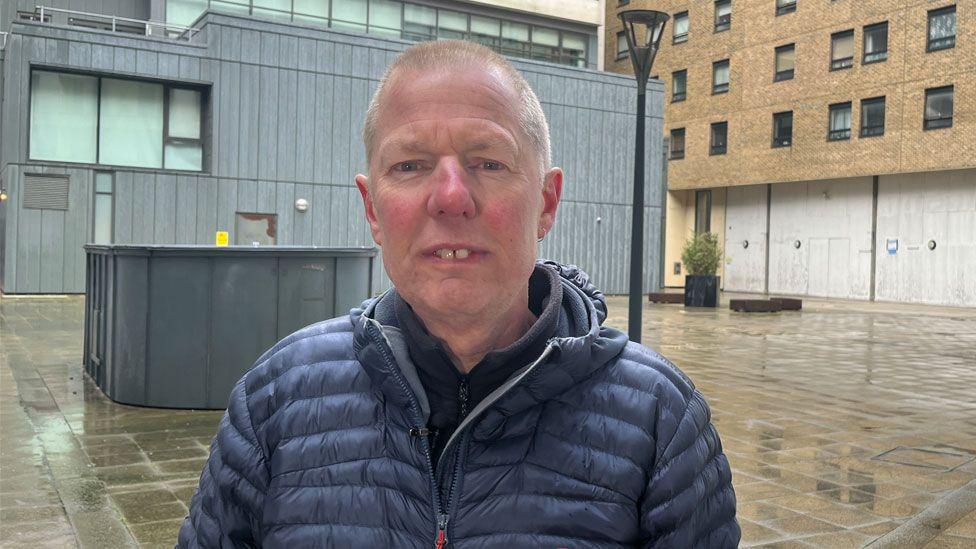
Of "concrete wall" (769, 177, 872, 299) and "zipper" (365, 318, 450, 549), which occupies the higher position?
"concrete wall" (769, 177, 872, 299)

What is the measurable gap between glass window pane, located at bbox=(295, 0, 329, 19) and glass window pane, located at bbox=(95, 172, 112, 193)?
8743mm

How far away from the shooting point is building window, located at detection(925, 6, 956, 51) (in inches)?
1280

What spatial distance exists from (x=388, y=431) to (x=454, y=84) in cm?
66

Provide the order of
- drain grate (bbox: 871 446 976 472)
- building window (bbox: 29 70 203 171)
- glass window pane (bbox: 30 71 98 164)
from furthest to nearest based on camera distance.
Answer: building window (bbox: 29 70 203 171) → glass window pane (bbox: 30 71 98 164) → drain grate (bbox: 871 446 976 472)

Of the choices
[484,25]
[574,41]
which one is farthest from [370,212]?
[574,41]

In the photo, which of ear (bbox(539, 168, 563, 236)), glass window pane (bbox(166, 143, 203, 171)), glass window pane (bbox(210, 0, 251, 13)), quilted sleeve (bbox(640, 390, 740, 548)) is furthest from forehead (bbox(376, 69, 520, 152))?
glass window pane (bbox(210, 0, 251, 13))

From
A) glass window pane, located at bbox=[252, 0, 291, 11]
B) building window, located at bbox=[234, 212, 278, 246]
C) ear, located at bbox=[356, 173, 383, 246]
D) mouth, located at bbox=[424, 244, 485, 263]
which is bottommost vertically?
mouth, located at bbox=[424, 244, 485, 263]

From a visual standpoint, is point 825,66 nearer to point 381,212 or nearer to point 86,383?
point 86,383

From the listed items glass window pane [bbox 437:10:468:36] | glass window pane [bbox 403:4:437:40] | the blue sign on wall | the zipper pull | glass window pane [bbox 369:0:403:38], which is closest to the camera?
the zipper pull

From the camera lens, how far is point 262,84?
27766mm

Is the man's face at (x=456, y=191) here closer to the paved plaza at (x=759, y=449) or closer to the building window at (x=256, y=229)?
the paved plaza at (x=759, y=449)

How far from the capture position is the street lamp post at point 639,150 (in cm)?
903

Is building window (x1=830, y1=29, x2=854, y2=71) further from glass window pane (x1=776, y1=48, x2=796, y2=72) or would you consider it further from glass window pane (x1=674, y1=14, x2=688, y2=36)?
glass window pane (x1=674, y1=14, x2=688, y2=36)

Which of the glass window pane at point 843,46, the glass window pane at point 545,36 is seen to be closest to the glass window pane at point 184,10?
the glass window pane at point 545,36
